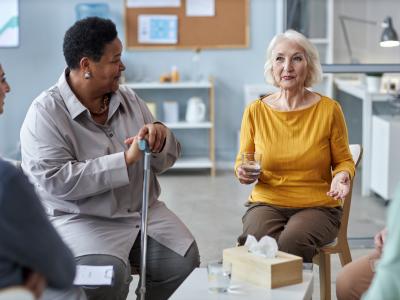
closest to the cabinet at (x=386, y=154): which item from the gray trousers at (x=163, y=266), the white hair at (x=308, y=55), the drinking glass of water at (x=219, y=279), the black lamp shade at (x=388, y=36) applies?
the black lamp shade at (x=388, y=36)

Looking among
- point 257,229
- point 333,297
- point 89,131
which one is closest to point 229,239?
point 333,297

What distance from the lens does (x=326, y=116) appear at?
3.03 metres

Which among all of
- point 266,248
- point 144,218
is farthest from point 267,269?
point 144,218

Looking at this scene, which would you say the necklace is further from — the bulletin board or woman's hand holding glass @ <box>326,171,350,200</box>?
the bulletin board

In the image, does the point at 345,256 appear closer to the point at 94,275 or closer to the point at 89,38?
the point at 94,275

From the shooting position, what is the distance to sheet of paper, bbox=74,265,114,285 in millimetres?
2357

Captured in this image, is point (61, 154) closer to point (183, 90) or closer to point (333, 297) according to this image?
point (333, 297)

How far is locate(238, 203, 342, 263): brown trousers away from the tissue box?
18.1 inches

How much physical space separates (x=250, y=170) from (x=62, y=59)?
4318mm

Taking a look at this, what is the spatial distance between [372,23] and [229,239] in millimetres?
1857

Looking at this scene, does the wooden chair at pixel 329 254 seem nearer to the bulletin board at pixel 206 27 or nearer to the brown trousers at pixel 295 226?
the brown trousers at pixel 295 226

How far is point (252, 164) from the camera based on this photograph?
288 cm

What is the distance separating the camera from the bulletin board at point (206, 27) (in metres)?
6.77

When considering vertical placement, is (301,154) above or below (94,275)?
above
